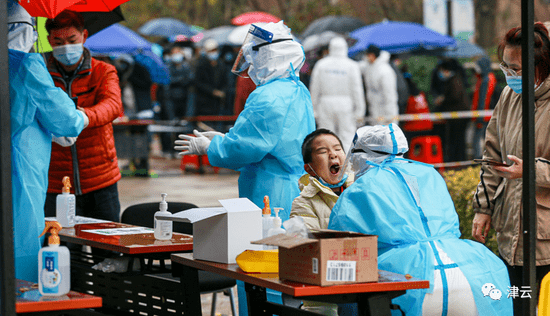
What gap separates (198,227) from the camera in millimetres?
3508

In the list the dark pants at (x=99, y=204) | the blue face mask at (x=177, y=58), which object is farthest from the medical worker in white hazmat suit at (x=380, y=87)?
the dark pants at (x=99, y=204)

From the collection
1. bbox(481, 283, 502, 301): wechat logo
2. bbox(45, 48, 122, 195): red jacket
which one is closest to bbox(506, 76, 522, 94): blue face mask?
bbox(481, 283, 502, 301): wechat logo

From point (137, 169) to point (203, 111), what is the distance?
2326 millimetres

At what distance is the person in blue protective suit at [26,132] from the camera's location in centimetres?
348

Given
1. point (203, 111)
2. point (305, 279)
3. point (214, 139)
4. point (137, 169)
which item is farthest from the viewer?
point (203, 111)

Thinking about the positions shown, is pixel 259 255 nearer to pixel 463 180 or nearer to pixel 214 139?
pixel 214 139

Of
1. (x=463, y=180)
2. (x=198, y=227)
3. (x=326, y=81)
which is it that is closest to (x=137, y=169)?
(x=326, y=81)

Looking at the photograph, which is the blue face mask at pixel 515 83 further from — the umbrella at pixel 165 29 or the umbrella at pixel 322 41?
the umbrella at pixel 165 29

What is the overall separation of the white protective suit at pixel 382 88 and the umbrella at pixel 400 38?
81.2 inches

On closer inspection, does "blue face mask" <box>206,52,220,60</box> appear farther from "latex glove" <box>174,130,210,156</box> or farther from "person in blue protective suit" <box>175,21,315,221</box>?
"latex glove" <box>174,130,210,156</box>

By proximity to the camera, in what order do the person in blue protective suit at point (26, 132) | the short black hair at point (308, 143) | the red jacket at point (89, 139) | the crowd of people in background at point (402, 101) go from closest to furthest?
the person in blue protective suit at point (26, 132) < the short black hair at point (308, 143) < the red jacket at point (89, 139) < the crowd of people in background at point (402, 101)

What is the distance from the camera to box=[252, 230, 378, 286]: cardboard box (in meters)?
2.76

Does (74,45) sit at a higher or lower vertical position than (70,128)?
higher

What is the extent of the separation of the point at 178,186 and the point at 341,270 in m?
9.89
